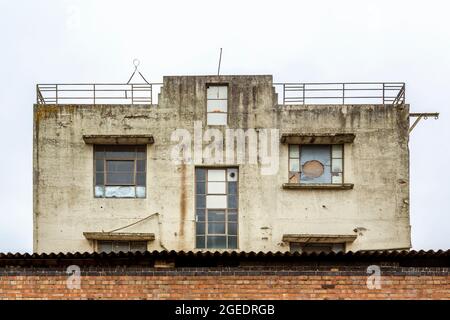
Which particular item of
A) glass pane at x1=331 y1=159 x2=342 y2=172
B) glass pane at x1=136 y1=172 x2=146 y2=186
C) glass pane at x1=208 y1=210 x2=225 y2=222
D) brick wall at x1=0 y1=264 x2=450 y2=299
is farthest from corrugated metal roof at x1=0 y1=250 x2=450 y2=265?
glass pane at x1=331 y1=159 x2=342 y2=172

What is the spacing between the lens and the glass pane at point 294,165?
20.4m

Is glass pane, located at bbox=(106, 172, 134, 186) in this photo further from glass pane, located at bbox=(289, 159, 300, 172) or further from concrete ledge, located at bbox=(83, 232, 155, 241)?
glass pane, located at bbox=(289, 159, 300, 172)

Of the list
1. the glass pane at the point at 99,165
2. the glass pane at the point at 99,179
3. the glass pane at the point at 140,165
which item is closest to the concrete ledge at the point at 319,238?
the glass pane at the point at 140,165

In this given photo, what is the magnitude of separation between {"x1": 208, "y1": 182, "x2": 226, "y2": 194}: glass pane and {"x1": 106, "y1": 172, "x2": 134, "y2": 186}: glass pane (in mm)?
2242

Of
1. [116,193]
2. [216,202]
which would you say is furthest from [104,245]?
[216,202]

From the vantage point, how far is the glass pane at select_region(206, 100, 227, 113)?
67.8 feet

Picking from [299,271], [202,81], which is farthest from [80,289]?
[202,81]

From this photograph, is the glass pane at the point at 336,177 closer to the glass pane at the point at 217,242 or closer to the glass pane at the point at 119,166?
the glass pane at the point at 217,242

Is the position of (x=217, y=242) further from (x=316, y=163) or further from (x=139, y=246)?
(x=316, y=163)

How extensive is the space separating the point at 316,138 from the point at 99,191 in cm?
637

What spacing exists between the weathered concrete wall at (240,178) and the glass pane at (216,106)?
203 mm

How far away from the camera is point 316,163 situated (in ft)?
66.8
